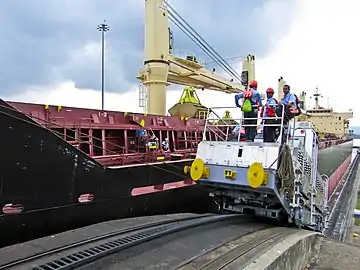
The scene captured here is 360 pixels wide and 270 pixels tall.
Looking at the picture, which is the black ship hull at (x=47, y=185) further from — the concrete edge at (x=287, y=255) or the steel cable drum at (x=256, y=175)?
the concrete edge at (x=287, y=255)

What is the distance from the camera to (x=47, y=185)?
211 inches

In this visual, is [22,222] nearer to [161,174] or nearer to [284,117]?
[161,174]

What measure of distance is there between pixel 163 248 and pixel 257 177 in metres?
2.11

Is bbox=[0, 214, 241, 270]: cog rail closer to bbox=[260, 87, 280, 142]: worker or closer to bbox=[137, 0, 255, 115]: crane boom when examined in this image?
bbox=[260, 87, 280, 142]: worker

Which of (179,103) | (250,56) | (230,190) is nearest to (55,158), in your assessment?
(230,190)

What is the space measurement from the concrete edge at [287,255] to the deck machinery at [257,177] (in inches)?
34.4

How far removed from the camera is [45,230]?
5398 millimetres

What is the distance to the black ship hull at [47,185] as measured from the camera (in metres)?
4.88

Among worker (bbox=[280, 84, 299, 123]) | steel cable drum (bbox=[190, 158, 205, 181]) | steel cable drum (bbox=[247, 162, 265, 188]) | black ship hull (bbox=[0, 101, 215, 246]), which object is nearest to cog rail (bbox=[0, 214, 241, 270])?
steel cable drum (bbox=[190, 158, 205, 181])

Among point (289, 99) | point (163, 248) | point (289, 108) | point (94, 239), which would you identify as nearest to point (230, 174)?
point (289, 108)

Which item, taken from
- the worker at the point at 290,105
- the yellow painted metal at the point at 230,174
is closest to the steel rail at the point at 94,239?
the yellow painted metal at the point at 230,174

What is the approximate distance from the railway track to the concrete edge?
21 cm

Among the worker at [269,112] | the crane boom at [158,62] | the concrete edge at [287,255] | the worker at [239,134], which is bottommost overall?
the concrete edge at [287,255]

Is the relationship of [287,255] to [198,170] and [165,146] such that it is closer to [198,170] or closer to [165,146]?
[198,170]
